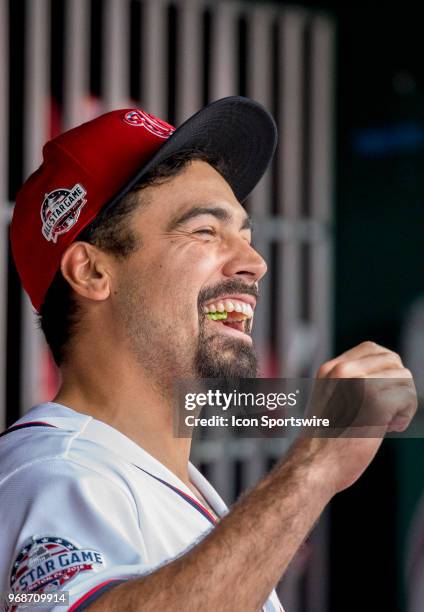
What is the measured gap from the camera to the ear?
4.56 ft

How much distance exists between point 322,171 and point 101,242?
2945mm

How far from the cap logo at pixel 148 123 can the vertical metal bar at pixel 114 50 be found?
211 centimetres

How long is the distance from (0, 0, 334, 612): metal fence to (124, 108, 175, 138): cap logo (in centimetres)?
182

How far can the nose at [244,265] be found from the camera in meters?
1.39

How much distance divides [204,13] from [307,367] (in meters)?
1.51

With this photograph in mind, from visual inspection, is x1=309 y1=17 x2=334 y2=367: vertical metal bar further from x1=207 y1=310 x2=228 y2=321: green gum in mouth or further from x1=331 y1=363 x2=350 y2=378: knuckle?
x1=331 y1=363 x2=350 y2=378: knuckle

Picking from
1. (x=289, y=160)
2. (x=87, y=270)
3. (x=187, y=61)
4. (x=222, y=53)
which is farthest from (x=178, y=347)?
(x=289, y=160)

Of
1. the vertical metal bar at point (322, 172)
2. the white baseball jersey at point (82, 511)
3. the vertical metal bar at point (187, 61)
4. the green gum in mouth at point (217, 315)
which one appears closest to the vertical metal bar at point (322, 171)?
the vertical metal bar at point (322, 172)

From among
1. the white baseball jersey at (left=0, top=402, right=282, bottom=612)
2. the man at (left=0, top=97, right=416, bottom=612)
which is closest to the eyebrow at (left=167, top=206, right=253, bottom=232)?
the man at (left=0, top=97, right=416, bottom=612)

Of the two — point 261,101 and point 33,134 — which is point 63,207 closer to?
point 33,134

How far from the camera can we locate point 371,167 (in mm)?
4137

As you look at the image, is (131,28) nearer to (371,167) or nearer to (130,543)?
(371,167)

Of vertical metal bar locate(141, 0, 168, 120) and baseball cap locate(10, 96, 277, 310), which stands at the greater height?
baseball cap locate(10, 96, 277, 310)

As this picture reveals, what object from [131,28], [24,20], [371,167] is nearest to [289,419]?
[24,20]
